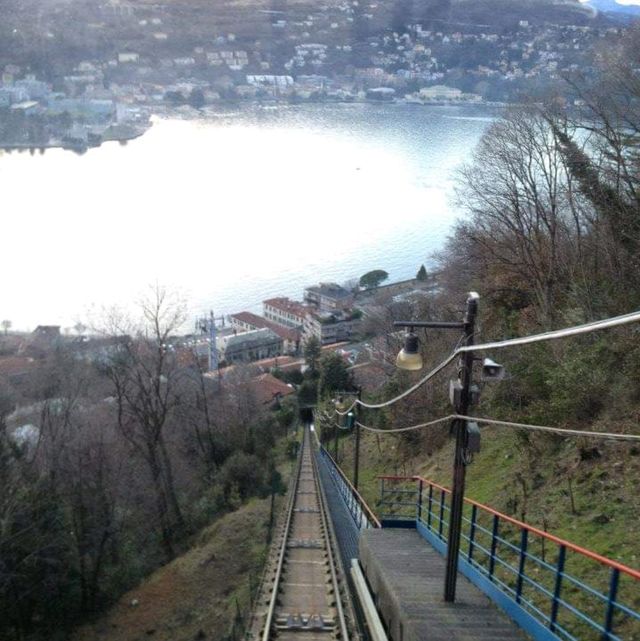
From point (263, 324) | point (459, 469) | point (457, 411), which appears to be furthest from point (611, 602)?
point (263, 324)

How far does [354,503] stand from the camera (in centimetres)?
808

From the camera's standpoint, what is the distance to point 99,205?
41.3 meters

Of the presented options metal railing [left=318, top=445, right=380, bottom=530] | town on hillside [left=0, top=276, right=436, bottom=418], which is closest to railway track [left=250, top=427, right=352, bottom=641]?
metal railing [left=318, top=445, right=380, bottom=530]

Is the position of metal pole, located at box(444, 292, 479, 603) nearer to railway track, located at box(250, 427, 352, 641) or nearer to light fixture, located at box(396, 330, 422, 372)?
light fixture, located at box(396, 330, 422, 372)

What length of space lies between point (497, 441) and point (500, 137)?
17.3 feet

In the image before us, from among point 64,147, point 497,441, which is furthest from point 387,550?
point 64,147

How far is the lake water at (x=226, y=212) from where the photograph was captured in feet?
102

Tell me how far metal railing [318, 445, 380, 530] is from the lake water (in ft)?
48.3

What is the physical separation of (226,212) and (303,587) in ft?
126

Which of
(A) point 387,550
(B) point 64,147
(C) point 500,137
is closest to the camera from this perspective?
(A) point 387,550

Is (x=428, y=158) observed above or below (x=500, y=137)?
above

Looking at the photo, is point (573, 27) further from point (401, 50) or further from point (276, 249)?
point (401, 50)

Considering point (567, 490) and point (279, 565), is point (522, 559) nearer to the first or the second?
point (567, 490)

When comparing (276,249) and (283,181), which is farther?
(283,181)
